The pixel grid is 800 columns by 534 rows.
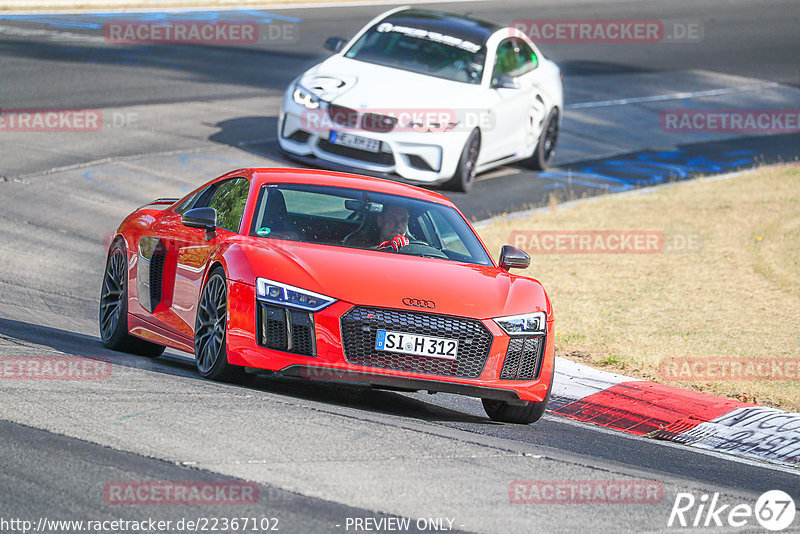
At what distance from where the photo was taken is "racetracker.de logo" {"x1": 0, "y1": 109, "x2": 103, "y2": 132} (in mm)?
17562

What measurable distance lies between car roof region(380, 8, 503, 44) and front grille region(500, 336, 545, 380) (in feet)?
34.0

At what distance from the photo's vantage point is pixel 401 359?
24.4 feet

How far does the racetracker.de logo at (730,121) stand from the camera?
25484 mm

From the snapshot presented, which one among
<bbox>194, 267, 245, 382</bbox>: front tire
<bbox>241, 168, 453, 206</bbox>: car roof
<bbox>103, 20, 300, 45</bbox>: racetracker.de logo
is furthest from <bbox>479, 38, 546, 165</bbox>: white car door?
<bbox>103, 20, 300, 45</bbox>: racetracker.de logo

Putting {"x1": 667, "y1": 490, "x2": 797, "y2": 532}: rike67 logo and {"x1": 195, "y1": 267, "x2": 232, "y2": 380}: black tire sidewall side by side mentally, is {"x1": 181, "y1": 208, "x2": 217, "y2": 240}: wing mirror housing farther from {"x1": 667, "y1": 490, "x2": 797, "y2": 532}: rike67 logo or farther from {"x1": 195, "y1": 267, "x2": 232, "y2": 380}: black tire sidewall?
{"x1": 667, "y1": 490, "x2": 797, "y2": 532}: rike67 logo

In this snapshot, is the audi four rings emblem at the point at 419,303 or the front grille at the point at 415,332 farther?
the audi four rings emblem at the point at 419,303

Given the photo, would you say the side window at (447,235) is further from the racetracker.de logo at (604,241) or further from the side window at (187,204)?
the racetracker.de logo at (604,241)

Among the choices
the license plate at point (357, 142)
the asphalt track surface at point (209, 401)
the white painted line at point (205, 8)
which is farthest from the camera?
the white painted line at point (205, 8)

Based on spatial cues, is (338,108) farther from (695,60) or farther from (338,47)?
(695,60)

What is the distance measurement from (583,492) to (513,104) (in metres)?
12.2

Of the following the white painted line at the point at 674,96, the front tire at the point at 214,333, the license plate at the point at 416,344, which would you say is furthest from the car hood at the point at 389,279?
the white painted line at the point at 674,96

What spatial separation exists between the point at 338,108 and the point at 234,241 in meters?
8.38

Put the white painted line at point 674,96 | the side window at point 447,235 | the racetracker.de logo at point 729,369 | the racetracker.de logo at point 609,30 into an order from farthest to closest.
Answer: the racetracker.de logo at point 609,30
the white painted line at point 674,96
the racetracker.de logo at point 729,369
the side window at point 447,235

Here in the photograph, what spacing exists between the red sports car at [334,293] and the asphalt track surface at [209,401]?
0.25 metres
